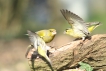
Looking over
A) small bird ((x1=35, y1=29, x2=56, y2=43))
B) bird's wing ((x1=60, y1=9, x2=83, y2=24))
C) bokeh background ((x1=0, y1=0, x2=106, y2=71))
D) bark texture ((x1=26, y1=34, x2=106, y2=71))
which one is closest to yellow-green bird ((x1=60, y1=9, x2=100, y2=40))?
bird's wing ((x1=60, y1=9, x2=83, y2=24))

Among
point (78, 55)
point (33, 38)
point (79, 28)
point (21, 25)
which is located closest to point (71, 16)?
point (79, 28)

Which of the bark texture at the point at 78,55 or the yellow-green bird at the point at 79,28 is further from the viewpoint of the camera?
the yellow-green bird at the point at 79,28

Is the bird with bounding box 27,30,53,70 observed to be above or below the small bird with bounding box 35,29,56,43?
below

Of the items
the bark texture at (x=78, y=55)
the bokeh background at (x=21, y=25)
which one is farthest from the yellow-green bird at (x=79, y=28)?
→ the bokeh background at (x=21, y=25)

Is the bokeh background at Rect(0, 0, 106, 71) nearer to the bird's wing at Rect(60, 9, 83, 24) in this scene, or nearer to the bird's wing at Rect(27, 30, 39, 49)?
the bird's wing at Rect(60, 9, 83, 24)

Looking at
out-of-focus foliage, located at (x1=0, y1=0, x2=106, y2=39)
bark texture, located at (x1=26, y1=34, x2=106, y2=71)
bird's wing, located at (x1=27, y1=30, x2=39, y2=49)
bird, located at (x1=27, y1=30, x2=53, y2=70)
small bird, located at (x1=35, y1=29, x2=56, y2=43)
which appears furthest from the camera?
out-of-focus foliage, located at (x1=0, y1=0, x2=106, y2=39)

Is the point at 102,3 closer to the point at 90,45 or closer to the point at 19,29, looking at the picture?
the point at 19,29

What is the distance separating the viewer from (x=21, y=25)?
1884cm

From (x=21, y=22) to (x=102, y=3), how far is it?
1147 cm

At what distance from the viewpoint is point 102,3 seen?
29.2 m

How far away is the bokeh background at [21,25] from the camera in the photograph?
41.9ft

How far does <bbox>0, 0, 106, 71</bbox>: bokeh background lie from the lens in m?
12.8

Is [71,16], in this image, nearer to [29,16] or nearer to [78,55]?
[78,55]

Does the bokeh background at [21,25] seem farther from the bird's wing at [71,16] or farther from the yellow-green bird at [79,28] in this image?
the bird's wing at [71,16]
